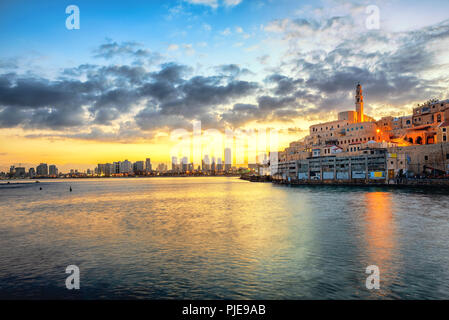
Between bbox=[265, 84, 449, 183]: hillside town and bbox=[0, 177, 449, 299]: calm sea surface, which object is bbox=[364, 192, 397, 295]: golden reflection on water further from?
bbox=[265, 84, 449, 183]: hillside town

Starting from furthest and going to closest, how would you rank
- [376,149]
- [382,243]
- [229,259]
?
[376,149], [382,243], [229,259]

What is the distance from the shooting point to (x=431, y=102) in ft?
367

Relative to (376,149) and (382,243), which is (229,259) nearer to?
(382,243)

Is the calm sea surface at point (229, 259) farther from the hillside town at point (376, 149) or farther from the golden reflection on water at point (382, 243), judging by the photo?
the hillside town at point (376, 149)

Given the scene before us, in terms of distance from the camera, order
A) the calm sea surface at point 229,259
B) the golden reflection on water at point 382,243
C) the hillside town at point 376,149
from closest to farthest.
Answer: the calm sea surface at point 229,259 → the golden reflection on water at point 382,243 → the hillside town at point 376,149

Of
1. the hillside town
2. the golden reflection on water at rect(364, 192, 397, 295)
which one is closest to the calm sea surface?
the golden reflection on water at rect(364, 192, 397, 295)

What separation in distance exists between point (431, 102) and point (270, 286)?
128706 mm

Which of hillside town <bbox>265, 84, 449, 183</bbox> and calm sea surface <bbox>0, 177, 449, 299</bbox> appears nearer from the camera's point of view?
calm sea surface <bbox>0, 177, 449, 299</bbox>

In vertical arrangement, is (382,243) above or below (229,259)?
below

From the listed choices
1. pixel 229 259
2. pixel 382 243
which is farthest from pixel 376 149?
pixel 229 259

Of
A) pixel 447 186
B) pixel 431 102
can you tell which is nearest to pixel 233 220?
pixel 447 186

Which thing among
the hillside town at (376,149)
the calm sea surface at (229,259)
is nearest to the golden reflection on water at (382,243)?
the calm sea surface at (229,259)
